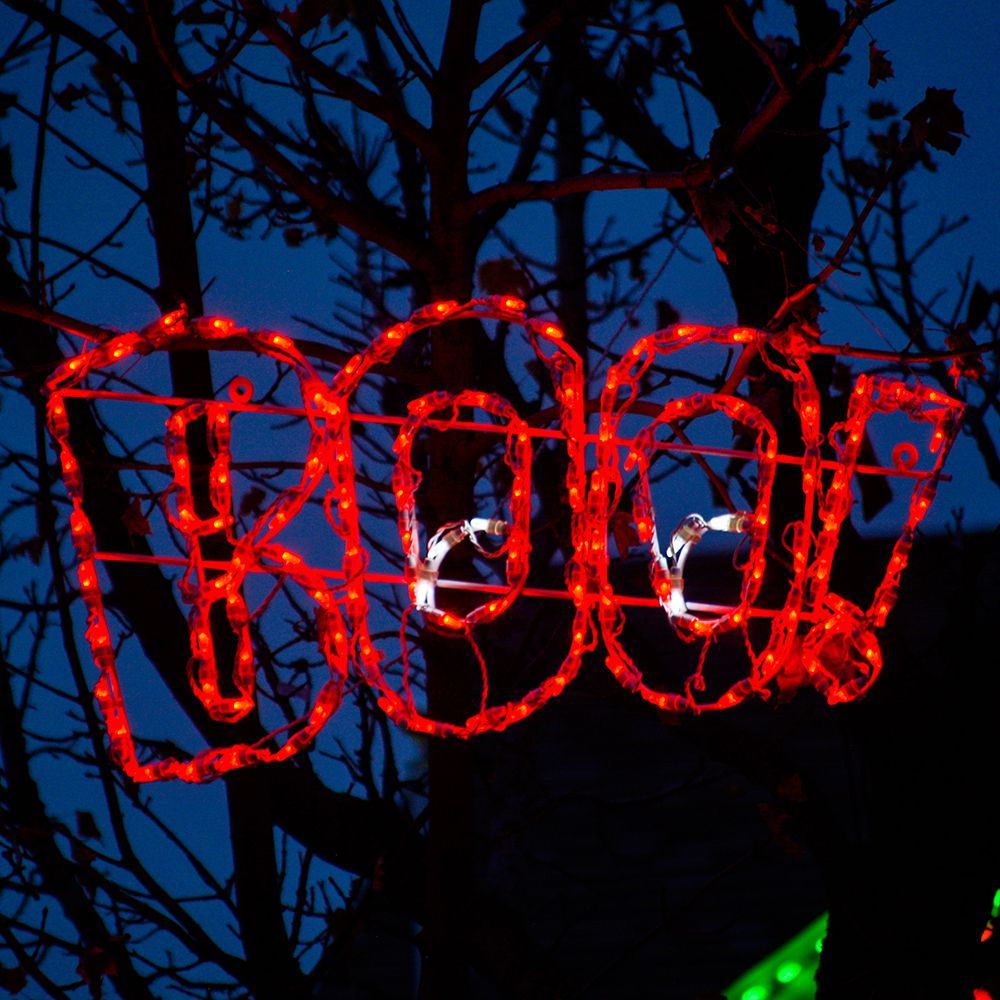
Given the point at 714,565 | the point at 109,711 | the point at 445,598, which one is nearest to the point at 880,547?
the point at 714,565

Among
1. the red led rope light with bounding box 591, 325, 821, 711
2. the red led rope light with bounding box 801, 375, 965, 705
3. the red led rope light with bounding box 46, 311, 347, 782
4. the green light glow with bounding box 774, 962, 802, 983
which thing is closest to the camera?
the red led rope light with bounding box 46, 311, 347, 782

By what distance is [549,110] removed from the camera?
4652 mm

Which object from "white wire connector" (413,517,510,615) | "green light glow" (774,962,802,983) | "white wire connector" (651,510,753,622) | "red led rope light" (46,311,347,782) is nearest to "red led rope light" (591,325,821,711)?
"white wire connector" (651,510,753,622)

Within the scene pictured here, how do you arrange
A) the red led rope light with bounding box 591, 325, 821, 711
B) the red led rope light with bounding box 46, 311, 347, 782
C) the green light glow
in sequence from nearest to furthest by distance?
the red led rope light with bounding box 46, 311, 347, 782 → the red led rope light with bounding box 591, 325, 821, 711 → the green light glow

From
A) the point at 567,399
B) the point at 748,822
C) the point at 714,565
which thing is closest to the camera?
the point at 567,399

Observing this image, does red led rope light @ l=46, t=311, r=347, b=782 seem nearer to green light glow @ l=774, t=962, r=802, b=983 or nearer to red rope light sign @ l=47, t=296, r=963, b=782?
red rope light sign @ l=47, t=296, r=963, b=782

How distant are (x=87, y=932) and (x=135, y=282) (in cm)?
192

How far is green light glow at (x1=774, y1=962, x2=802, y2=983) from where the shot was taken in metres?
6.55

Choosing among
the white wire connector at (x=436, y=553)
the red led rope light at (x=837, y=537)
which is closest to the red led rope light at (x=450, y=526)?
the white wire connector at (x=436, y=553)

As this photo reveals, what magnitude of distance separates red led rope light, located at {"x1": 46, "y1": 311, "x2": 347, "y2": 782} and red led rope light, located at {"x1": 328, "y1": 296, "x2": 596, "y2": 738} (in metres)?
0.07

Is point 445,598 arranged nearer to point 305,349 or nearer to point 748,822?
point 305,349

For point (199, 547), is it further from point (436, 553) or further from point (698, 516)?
point (698, 516)

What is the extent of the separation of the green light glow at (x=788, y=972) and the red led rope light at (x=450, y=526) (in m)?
4.31

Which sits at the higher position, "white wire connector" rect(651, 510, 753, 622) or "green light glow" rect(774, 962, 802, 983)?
"white wire connector" rect(651, 510, 753, 622)
